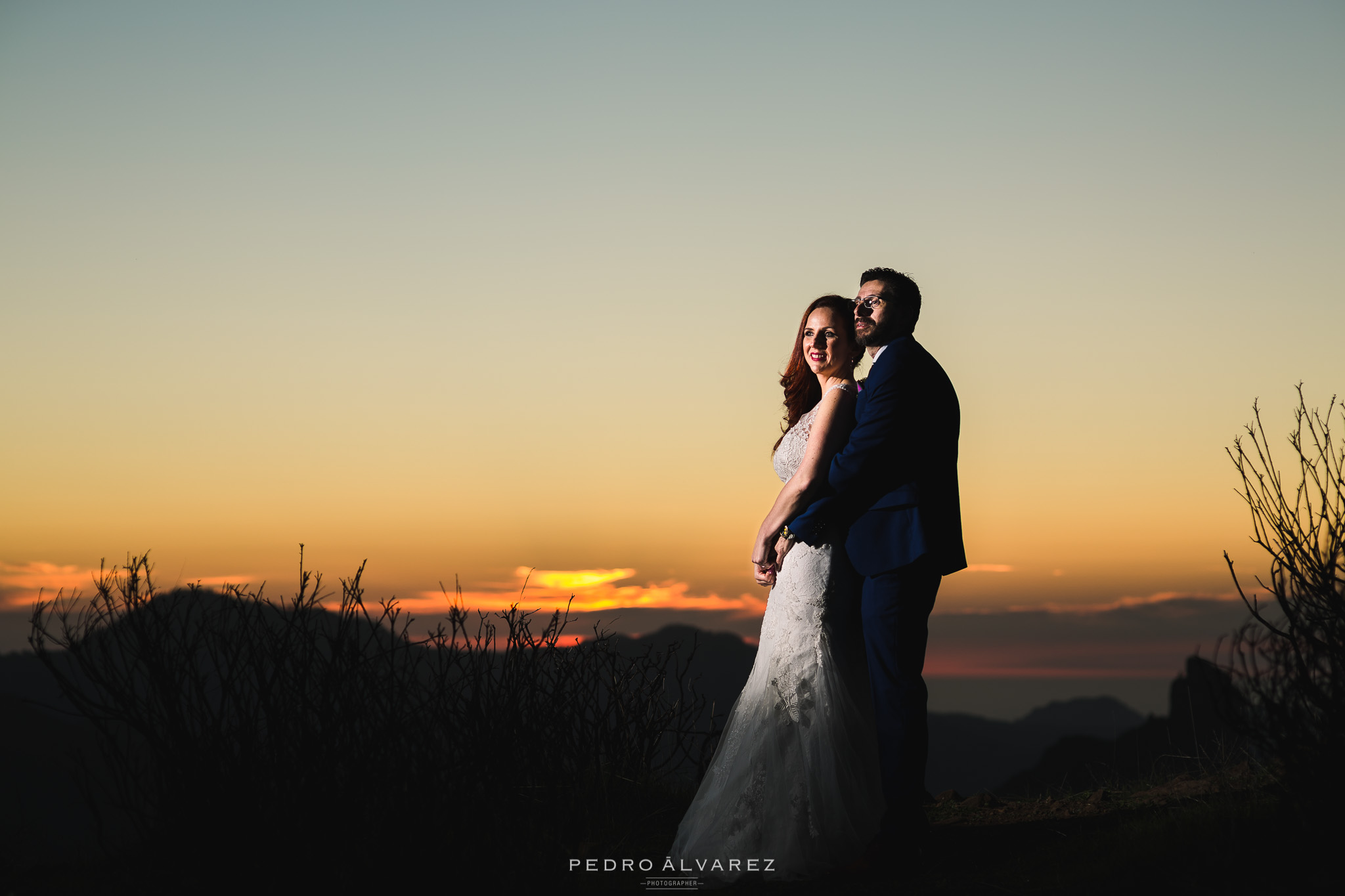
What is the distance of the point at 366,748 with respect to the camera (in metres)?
4.13

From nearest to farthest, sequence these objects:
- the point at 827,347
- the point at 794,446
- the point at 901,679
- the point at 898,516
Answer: the point at 901,679 → the point at 898,516 → the point at 827,347 → the point at 794,446

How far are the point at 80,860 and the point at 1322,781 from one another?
6.63 meters

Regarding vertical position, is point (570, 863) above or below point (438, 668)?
below

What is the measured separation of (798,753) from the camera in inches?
179

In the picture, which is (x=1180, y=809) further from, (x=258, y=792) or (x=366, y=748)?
(x=258, y=792)

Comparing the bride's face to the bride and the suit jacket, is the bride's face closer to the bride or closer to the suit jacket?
the bride

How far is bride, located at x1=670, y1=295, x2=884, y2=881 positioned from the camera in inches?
174

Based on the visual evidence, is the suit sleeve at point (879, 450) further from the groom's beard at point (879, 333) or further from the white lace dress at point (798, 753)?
the white lace dress at point (798, 753)

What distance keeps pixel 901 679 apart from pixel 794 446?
1.28 metres

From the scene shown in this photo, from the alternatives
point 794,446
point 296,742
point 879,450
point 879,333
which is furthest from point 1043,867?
point 296,742

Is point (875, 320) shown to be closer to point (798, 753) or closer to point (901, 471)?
point (901, 471)

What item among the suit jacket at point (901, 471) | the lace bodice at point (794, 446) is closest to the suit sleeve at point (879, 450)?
the suit jacket at point (901, 471)

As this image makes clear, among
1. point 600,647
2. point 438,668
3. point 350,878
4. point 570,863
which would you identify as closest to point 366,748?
point 350,878

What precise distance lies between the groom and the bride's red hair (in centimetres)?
22
